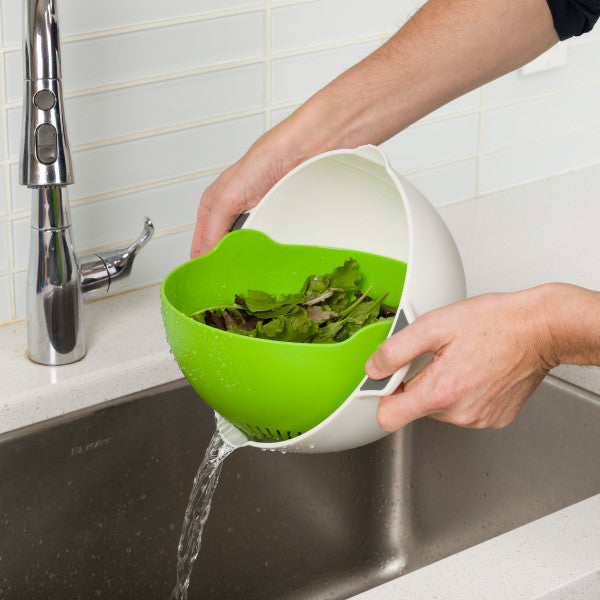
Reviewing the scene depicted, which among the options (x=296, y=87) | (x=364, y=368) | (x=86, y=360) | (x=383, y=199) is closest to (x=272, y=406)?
(x=364, y=368)

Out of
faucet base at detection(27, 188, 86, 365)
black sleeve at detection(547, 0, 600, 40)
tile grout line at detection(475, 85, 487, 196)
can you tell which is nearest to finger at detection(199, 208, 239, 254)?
faucet base at detection(27, 188, 86, 365)

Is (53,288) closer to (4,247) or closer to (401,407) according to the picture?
(4,247)

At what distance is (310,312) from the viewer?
2.80 ft

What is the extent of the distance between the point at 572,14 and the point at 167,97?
44cm

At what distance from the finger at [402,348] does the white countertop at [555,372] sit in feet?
0.53

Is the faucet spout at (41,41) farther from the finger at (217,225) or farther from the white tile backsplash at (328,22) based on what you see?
the white tile backsplash at (328,22)

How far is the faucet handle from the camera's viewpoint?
104cm

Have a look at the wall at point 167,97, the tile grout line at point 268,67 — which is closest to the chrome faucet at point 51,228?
the wall at point 167,97

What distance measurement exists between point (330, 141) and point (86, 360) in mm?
333

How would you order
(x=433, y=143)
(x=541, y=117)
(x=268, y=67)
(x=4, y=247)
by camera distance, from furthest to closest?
(x=541, y=117)
(x=433, y=143)
(x=268, y=67)
(x=4, y=247)

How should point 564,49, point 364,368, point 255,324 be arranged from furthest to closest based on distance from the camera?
point 564,49, point 255,324, point 364,368

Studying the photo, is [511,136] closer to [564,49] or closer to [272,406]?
[564,49]

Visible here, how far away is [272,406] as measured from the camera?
764 mm

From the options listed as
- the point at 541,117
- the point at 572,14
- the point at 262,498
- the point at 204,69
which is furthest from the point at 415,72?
the point at 541,117
